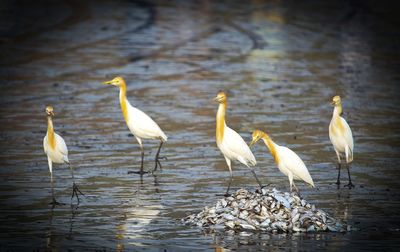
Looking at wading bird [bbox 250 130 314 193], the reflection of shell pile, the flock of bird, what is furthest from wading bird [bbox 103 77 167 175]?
the reflection of shell pile

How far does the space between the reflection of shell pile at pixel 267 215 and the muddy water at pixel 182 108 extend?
0.89ft

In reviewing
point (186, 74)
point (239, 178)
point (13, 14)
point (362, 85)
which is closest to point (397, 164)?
point (239, 178)

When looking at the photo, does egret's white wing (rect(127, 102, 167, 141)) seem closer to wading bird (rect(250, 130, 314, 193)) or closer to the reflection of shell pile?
wading bird (rect(250, 130, 314, 193))

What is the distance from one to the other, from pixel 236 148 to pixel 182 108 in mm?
10253

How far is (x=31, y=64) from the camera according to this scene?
1326 inches

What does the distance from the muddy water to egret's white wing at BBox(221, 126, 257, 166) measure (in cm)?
77

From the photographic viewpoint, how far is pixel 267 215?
15.2m

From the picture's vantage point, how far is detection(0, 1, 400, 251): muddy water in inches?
615

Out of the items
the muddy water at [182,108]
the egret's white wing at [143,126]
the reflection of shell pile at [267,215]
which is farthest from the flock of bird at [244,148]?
the egret's white wing at [143,126]

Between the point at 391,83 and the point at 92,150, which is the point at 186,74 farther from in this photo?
the point at 92,150

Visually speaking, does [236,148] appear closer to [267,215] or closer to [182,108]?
[267,215]

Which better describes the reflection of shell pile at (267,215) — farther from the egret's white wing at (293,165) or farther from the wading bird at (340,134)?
the wading bird at (340,134)

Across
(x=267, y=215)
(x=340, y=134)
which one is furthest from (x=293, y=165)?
(x=340, y=134)

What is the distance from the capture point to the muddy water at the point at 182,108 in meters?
15.6
